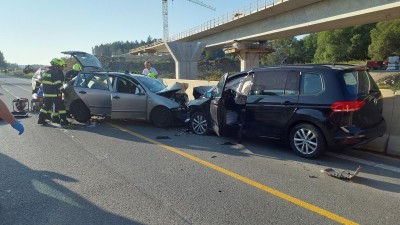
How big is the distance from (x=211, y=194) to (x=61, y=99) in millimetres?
6863

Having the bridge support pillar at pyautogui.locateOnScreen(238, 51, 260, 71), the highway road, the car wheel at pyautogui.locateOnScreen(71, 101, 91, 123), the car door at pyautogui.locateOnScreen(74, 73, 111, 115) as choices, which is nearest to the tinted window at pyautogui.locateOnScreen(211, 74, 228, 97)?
the highway road

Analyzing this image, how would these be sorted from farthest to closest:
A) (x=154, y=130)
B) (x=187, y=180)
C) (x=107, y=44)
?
(x=107, y=44) < (x=154, y=130) < (x=187, y=180)

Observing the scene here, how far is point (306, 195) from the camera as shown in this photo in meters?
4.48

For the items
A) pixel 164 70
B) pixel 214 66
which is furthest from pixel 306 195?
pixel 164 70

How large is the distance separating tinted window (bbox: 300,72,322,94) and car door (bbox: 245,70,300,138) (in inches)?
4.6

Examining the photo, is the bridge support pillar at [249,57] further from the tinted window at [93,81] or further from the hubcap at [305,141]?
the hubcap at [305,141]

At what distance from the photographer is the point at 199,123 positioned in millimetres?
8602

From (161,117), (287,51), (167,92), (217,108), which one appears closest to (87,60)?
(167,92)


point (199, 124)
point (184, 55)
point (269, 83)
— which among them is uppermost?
point (184, 55)

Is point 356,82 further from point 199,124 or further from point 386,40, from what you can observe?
point 386,40

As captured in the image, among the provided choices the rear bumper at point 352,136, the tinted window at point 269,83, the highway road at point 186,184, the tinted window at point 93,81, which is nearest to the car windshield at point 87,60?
the tinted window at point 93,81

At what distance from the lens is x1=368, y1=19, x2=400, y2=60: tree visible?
161 feet

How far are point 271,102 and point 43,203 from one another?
4.38 meters

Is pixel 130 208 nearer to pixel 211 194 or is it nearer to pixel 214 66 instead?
pixel 211 194
